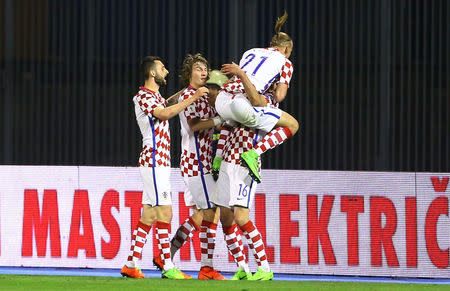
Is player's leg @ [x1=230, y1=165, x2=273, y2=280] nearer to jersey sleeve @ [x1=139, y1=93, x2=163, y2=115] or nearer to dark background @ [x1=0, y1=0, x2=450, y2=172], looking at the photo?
jersey sleeve @ [x1=139, y1=93, x2=163, y2=115]

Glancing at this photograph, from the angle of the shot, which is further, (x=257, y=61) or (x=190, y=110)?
(x=190, y=110)

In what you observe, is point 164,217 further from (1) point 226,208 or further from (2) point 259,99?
(2) point 259,99

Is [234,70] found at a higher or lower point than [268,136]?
higher

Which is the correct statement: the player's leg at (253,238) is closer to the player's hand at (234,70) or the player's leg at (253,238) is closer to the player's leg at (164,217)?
the player's leg at (164,217)

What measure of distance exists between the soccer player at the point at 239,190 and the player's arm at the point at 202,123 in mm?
157

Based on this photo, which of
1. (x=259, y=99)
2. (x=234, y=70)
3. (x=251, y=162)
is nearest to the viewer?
(x=234, y=70)

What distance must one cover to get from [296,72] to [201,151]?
3080 mm

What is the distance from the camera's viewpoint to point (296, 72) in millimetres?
9984

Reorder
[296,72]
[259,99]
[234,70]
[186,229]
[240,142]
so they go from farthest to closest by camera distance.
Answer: [296,72], [186,229], [240,142], [259,99], [234,70]

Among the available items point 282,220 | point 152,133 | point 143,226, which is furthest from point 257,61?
point 282,220

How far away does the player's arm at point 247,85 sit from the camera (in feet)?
20.9

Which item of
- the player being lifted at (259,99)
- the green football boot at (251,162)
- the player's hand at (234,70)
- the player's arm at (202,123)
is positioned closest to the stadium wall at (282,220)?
the player's arm at (202,123)

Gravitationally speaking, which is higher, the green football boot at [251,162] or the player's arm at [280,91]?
the player's arm at [280,91]

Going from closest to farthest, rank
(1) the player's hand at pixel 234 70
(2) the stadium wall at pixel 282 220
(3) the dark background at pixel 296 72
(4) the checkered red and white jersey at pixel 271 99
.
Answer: (1) the player's hand at pixel 234 70
(4) the checkered red and white jersey at pixel 271 99
(2) the stadium wall at pixel 282 220
(3) the dark background at pixel 296 72
